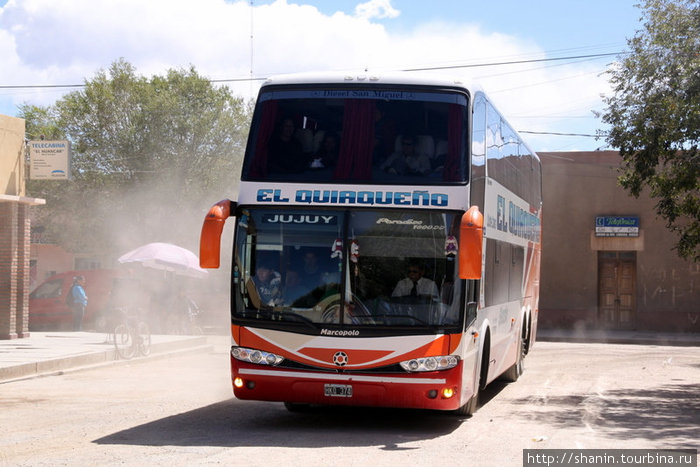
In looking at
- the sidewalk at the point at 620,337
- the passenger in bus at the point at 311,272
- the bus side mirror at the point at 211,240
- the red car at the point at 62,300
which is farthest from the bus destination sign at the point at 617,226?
the bus side mirror at the point at 211,240

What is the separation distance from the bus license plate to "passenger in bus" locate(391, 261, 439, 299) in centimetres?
109

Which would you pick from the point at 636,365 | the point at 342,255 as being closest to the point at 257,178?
the point at 342,255

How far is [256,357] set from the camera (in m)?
10.4

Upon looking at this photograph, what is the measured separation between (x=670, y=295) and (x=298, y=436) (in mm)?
27134

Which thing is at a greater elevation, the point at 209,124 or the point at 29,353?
the point at 209,124

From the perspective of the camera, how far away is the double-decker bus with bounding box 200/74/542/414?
10117mm

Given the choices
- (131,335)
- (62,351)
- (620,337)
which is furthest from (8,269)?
(620,337)

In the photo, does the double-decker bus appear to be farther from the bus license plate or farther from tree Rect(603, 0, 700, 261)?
tree Rect(603, 0, 700, 261)

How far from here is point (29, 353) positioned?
1994 centimetres

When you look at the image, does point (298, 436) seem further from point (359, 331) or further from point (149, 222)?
point (149, 222)

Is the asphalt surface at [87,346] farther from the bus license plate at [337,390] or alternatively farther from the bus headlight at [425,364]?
the bus headlight at [425,364]

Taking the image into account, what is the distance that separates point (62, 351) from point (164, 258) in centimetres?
773

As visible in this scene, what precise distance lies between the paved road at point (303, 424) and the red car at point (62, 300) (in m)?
12.5

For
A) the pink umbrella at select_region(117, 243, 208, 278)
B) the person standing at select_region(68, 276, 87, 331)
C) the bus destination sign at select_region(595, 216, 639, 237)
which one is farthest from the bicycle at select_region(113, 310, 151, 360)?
the bus destination sign at select_region(595, 216, 639, 237)
